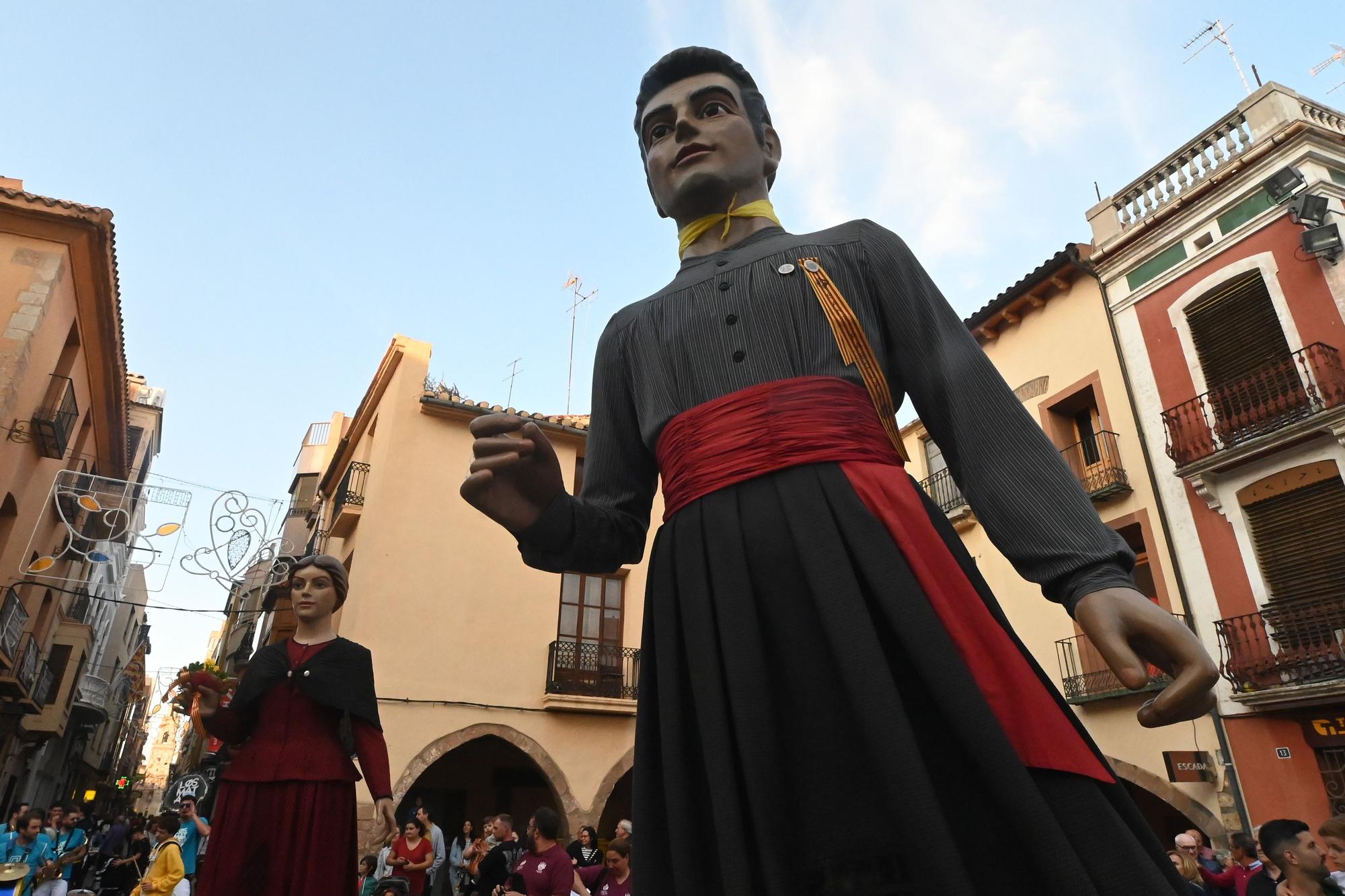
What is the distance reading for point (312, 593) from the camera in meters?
3.98

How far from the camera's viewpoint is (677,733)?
49.6 inches

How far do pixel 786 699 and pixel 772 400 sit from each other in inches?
19.1

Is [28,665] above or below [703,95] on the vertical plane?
above

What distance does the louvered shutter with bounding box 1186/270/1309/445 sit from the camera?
10938 mm

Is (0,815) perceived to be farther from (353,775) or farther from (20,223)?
(353,775)

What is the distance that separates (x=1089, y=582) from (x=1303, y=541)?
11.8m

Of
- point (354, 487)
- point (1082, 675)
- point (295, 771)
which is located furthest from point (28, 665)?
point (1082, 675)

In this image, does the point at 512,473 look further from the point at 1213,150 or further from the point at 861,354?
the point at 1213,150

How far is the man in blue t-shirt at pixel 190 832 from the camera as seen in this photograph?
570cm

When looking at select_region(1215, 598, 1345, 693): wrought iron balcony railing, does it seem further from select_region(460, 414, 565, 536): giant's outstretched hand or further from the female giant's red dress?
select_region(460, 414, 565, 536): giant's outstretched hand

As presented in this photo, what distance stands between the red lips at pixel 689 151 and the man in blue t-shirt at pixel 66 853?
33.2 feet

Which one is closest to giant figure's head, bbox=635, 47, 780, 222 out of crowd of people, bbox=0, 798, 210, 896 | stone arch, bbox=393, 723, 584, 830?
crowd of people, bbox=0, 798, 210, 896

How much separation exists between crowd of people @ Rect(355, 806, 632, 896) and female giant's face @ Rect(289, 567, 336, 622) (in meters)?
1.73

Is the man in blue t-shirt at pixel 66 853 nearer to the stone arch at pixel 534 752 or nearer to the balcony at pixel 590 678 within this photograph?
the stone arch at pixel 534 752
